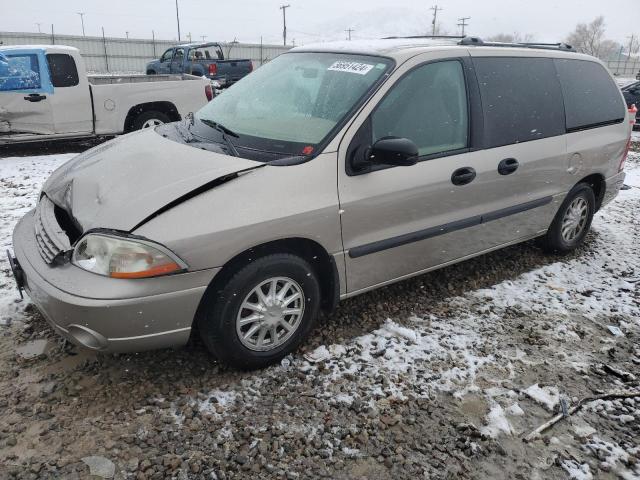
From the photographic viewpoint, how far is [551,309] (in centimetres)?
380

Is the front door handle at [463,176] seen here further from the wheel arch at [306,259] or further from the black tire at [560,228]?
the black tire at [560,228]

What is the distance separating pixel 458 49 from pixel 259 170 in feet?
5.81

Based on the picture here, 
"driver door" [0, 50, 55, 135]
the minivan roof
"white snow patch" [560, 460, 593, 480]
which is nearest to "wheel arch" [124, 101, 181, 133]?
"driver door" [0, 50, 55, 135]

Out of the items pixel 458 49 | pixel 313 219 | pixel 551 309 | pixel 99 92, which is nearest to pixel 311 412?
pixel 313 219

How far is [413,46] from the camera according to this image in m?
3.40

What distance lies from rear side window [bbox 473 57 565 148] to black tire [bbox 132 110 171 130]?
6.54 m

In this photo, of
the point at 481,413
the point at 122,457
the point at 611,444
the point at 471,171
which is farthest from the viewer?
the point at 471,171

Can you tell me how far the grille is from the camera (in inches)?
103

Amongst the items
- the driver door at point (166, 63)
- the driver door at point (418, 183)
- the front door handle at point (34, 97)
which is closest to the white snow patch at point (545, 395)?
the driver door at point (418, 183)

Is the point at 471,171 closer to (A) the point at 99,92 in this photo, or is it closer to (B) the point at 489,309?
(B) the point at 489,309

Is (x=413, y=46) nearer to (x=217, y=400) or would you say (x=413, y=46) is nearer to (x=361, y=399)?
(x=361, y=399)

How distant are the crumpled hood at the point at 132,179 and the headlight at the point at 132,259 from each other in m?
0.09

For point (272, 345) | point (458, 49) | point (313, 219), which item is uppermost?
point (458, 49)

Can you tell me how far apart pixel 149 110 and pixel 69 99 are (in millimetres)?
1231
